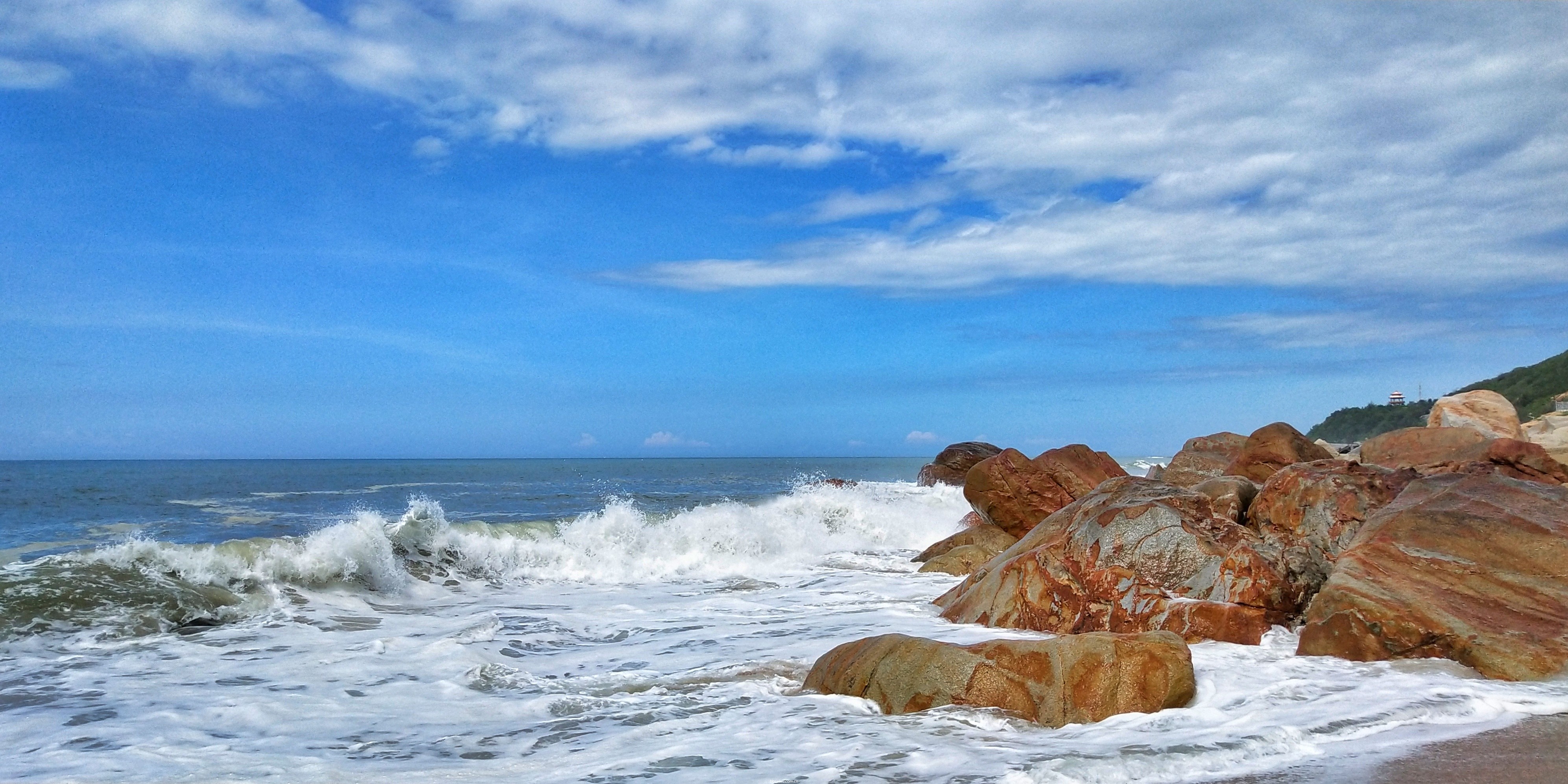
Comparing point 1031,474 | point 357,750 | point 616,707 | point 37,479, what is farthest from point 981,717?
point 37,479

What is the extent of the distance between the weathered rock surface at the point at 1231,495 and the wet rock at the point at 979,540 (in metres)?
3.51

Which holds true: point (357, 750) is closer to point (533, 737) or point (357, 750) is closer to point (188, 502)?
point (533, 737)

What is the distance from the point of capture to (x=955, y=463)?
25.3m

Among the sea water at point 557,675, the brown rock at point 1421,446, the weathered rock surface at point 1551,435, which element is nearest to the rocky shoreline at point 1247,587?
the sea water at point 557,675

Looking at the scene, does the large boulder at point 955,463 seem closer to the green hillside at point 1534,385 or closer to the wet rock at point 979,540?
the wet rock at point 979,540

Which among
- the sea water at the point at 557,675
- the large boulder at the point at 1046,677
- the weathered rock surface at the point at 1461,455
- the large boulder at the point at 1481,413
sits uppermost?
the large boulder at the point at 1481,413

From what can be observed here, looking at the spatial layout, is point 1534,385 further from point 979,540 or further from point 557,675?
point 557,675

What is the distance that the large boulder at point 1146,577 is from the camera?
7.16 m

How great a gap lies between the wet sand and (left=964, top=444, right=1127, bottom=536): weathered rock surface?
7.76 meters

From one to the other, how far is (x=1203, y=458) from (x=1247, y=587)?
7.59m

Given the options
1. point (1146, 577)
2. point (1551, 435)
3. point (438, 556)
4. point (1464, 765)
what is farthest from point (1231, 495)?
point (1551, 435)

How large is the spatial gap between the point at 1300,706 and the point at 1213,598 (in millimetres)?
1788

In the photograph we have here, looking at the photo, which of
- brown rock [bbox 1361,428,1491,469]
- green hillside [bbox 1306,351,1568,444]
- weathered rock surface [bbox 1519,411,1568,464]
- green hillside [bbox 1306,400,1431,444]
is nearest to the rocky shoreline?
brown rock [bbox 1361,428,1491,469]

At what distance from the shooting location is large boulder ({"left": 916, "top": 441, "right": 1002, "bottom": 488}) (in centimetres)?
2483
